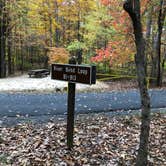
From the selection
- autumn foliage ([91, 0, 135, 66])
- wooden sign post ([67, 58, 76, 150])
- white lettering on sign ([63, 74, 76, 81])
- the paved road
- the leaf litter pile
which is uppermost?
autumn foliage ([91, 0, 135, 66])

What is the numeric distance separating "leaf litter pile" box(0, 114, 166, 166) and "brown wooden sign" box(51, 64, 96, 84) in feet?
4.24

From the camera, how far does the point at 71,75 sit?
5.25 m

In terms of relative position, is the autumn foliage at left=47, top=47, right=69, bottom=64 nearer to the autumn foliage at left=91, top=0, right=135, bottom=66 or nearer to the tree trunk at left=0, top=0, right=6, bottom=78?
the tree trunk at left=0, top=0, right=6, bottom=78

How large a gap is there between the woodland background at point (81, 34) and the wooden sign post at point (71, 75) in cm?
1238

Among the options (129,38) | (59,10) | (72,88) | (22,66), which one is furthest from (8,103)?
(22,66)

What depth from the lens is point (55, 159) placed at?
16.4 ft

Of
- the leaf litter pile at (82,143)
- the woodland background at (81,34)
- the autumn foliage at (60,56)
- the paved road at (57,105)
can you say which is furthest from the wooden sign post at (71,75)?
the autumn foliage at (60,56)

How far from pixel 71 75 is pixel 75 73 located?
9cm

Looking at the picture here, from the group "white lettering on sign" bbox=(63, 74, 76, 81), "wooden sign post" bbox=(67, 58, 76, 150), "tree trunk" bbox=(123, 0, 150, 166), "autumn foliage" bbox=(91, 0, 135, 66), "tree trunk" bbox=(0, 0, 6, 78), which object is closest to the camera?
"tree trunk" bbox=(123, 0, 150, 166)

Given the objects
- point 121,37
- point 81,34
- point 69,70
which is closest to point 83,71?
point 69,70

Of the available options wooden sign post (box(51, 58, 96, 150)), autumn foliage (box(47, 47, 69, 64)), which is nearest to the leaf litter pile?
wooden sign post (box(51, 58, 96, 150))

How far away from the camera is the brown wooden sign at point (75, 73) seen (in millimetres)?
5031

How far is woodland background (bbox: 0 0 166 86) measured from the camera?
62.3ft

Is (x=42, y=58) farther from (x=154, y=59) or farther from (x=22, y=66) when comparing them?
(x=154, y=59)
